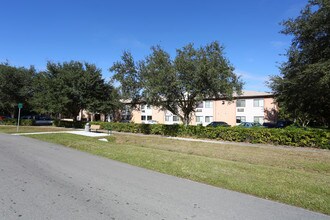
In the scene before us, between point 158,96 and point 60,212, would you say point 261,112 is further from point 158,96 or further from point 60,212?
point 60,212

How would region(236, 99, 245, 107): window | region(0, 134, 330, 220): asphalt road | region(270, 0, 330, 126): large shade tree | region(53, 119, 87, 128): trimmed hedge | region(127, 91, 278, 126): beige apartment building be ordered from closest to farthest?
region(0, 134, 330, 220): asphalt road, region(270, 0, 330, 126): large shade tree, region(53, 119, 87, 128): trimmed hedge, region(127, 91, 278, 126): beige apartment building, region(236, 99, 245, 107): window

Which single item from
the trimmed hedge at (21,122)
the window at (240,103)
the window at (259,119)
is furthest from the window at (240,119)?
the trimmed hedge at (21,122)

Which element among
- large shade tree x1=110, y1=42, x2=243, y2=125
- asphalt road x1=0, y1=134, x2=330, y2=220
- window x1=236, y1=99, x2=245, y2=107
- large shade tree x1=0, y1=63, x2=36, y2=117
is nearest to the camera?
asphalt road x1=0, y1=134, x2=330, y2=220

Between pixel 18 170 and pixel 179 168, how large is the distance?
4.76m

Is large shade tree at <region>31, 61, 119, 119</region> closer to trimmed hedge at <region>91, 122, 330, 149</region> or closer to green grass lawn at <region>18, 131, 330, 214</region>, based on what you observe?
trimmed hedge at <region>91, 122, 330, 149</region>

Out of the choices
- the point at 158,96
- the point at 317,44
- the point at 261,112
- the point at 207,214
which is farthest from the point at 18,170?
the point at 261,112

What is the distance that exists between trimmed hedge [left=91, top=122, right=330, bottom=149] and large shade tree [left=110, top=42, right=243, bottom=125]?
8.84 ft

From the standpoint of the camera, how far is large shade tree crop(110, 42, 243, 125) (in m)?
21.7

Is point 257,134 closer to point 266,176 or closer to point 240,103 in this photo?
point 266,176

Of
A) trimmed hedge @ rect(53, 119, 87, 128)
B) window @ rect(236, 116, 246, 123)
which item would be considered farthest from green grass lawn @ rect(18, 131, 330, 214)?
window @ rect(236, 116, 246, 123)

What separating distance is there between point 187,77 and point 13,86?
92.4ft

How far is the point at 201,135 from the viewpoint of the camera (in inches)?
909

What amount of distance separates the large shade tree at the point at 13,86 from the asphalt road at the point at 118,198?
34.8 m

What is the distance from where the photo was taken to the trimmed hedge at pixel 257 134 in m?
17.0
